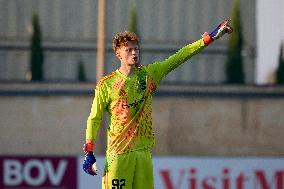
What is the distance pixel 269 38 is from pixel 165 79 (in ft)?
9.64

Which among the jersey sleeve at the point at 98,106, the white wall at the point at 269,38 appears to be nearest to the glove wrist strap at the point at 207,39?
the jersey sleeve at the point at 98,106

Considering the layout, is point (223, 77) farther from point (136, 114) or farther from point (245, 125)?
point (136, 114)

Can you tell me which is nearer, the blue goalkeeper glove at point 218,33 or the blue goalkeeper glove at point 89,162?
the blue goalkeeper glove at point 218,33

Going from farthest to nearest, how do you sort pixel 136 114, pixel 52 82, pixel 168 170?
pixel 52 82 → pixel 168 170 → pixel 136 114

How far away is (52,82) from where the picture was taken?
20.1m

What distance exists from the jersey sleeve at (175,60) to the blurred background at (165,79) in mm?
9710

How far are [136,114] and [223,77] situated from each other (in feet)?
59.1

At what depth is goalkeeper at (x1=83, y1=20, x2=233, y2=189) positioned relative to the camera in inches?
252

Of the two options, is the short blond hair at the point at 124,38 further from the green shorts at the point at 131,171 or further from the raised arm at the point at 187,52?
the green shorts at the point at 131,171

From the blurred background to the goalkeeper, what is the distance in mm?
9692

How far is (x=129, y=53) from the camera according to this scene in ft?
20.6

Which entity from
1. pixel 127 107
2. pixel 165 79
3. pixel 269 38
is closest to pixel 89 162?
pixel 127 107

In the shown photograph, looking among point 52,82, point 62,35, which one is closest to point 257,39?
point 62,35

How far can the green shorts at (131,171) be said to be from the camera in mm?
6422
